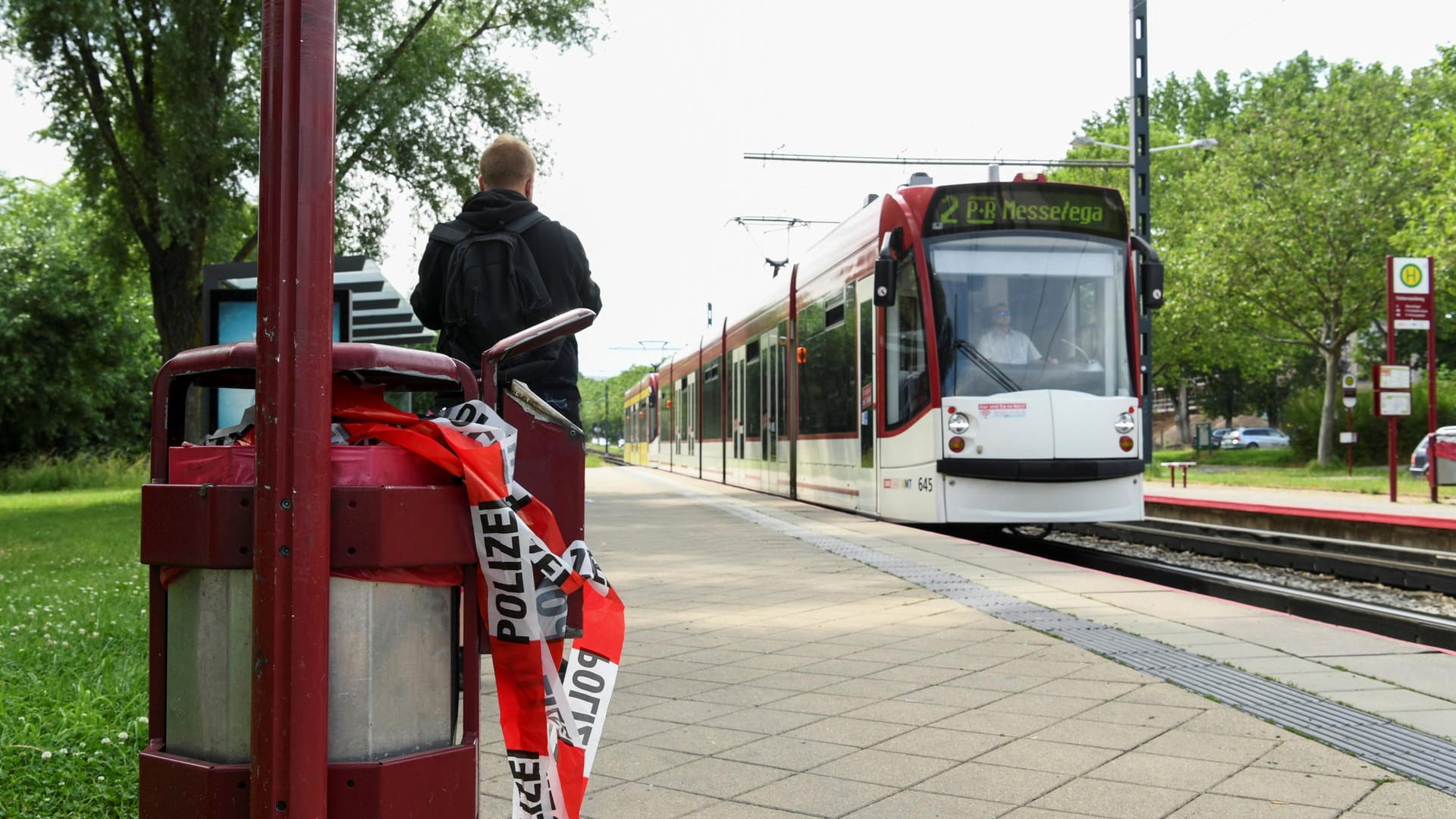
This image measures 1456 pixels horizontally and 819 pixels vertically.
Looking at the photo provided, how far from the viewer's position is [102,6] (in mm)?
15688

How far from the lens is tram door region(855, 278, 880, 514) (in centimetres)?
1263

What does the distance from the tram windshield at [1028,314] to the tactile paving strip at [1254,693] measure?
394 centimetres

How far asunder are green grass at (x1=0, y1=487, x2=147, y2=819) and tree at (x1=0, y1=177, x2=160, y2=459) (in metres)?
29.3

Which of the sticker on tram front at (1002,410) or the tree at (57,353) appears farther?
the tree at (57,353)

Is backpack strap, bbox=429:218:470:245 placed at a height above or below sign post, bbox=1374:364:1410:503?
above

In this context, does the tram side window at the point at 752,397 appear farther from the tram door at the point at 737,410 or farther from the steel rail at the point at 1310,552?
the steel rail at the point at 1310,552

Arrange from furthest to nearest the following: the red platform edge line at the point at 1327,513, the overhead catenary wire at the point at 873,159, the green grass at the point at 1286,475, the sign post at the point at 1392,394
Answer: the overhead catenary wire at the point at 873,159 → the green grass at the point at 1286,475 → the sign post at the point at 1392,394 → the red platform edge line at the point at 1327,513

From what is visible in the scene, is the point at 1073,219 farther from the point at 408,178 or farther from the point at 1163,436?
the point at 1163,436

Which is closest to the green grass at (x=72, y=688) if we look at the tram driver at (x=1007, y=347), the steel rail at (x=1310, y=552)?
the tram driver at (x=1007, y=347)

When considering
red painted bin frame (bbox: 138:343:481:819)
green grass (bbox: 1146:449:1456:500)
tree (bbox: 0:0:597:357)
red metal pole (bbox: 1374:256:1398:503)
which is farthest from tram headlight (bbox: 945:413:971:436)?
green grass (bbox: 1146:449:1456:500)

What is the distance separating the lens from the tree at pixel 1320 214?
3500cm

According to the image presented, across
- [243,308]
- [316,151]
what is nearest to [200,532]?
[316,151]

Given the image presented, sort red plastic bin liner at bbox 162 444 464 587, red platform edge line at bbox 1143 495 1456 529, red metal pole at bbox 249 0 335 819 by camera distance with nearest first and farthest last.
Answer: red metal pole at bbox 249 0 335 819 → red plastic bin liner at bbox 162 444 464 587 → red platform edge line at bbox 1143 495 1456 529

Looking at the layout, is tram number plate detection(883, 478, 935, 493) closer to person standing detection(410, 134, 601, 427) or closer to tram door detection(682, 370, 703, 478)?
person standing detection(410, 134, 601, 427)
